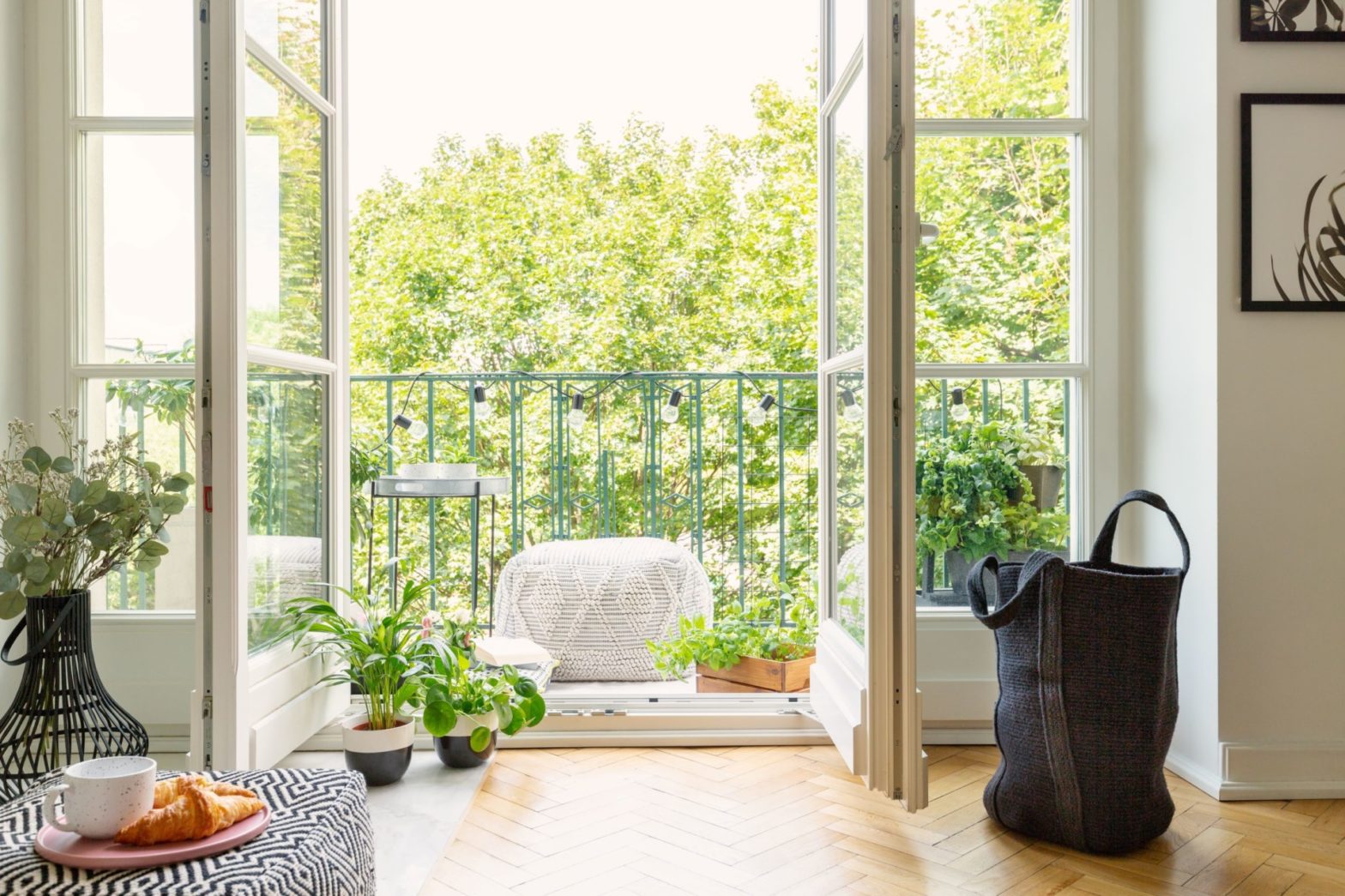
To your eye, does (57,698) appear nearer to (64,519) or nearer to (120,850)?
(64,519)

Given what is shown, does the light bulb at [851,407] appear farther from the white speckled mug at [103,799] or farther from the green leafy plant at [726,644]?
the white speckled mug at [103,799]

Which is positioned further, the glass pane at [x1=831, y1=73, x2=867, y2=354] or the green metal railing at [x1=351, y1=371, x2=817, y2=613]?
the green metal railing at [x1=351, y1=371, x2=817, y2=613]

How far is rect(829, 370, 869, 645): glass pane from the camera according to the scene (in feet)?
6.48

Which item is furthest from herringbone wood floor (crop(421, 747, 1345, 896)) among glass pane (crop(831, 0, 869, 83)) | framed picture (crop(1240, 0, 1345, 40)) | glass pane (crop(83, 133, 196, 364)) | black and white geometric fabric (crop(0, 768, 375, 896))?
framed picture (crop(1240, 0, 1345, 40))

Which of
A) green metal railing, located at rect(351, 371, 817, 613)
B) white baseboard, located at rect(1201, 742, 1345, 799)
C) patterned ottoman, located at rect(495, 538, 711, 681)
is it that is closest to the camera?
white baseboard, located at rect(1201, 742, 1345, 799)

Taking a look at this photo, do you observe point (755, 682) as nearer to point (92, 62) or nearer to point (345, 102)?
point (345, 102)

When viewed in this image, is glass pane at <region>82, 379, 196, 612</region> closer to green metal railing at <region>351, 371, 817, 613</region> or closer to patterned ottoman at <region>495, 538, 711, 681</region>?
patterned ottoman at <region>495, 538, 711, 681</region>

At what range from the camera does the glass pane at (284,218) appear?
192 centimetres

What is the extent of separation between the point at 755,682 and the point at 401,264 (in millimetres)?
5858

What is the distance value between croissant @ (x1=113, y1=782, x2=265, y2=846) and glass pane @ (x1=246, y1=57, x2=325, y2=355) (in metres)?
0.94

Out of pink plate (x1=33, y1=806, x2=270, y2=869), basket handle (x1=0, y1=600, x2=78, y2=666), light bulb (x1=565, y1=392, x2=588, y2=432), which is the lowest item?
pink plate (x1=33, y1=806, x2=270, y2=869)

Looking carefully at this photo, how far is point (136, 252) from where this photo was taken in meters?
2.54

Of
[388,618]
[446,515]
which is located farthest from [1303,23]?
[446,515]

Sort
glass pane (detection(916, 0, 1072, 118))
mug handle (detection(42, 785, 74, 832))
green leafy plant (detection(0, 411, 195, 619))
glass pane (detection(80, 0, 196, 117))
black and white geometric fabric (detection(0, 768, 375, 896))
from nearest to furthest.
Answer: black and white geometric fabric (detection(0, 768, 375, 896)) < mug handle (detection(42, 785, 74, 832)) < green leafy plant (detection(0, 411, 195, 619)) < glass pane (detection(80, 0, 196, 117)) < glass pane (detection(916, 0, 1072, 118))
